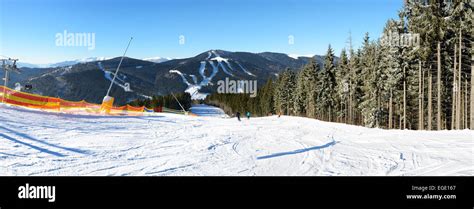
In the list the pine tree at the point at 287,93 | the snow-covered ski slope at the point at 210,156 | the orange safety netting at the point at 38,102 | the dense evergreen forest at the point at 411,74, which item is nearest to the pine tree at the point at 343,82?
the dense evergreen forest at the point at 411,74

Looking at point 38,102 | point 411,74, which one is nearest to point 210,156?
point 38,102

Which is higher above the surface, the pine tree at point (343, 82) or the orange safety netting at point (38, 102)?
the pine tree at point (343, 82)

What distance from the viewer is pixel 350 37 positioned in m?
43.8

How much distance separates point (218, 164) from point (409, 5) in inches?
1218

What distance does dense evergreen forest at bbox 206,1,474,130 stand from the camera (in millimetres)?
23406

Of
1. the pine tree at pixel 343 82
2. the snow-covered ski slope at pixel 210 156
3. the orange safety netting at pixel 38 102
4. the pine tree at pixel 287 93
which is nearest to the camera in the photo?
the snow-covered ski slope at pixel 210 156

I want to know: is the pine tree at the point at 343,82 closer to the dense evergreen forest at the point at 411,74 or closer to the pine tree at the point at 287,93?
the dense evergreen forest at the point at 411,74

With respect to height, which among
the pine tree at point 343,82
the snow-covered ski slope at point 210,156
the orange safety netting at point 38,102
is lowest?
the snow-covered ski slope at point 210,156

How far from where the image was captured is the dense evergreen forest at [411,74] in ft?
76.8

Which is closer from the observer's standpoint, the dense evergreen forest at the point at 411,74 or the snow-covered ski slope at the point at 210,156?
the snow-covered ski slope at the point at 210,156

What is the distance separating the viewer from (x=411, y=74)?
29.0 metres

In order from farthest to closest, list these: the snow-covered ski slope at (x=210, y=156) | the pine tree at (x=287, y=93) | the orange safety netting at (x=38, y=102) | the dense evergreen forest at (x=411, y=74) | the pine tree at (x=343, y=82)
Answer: the pine tree at (x=287, y=93) < the pine tree at (x=343, y=82) < the dense evergreen forest at (x=411, y=74) < the orange safety netting at (x=38, y=102) < the snow-covered ski slope at (x=210, y=156)

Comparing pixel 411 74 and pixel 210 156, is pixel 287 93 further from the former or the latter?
pixel 210 156
